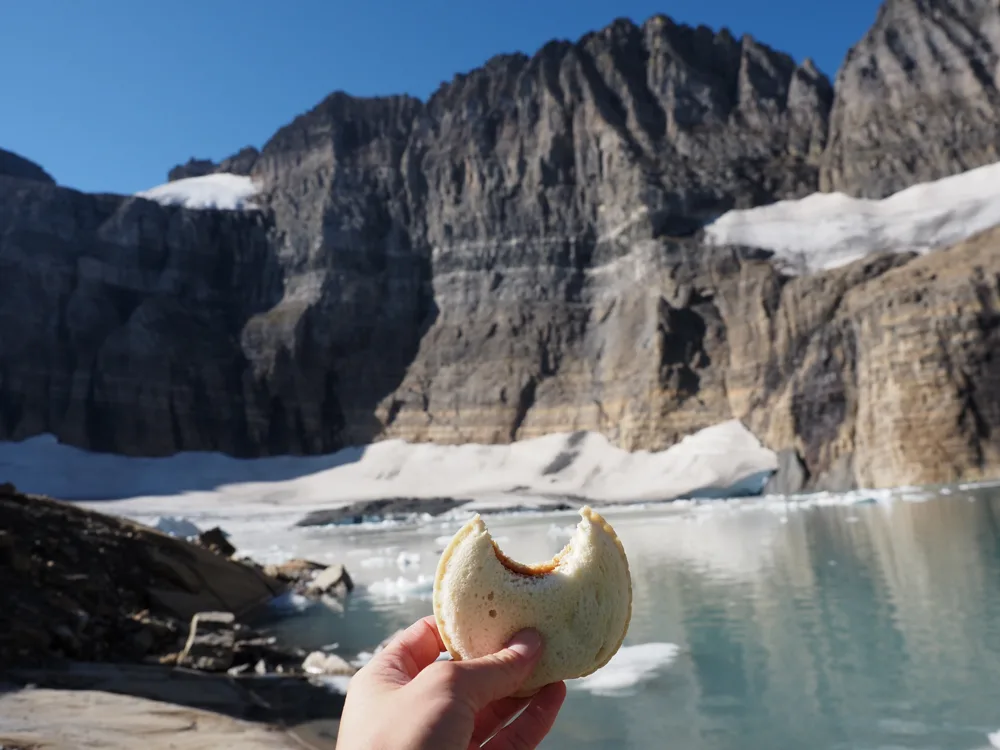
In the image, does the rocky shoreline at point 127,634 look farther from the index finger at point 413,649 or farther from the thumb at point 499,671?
the thumb at point 499,671

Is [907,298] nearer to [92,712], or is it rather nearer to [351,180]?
[92,712]

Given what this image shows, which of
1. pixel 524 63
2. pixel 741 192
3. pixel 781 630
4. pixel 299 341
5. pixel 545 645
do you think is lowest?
pixel 781 630

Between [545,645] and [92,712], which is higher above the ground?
[545,645]

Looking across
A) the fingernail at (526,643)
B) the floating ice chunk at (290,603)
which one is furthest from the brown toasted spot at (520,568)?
the floating ice chunk at (290,603)

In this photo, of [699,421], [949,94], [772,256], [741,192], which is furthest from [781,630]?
[949,94]

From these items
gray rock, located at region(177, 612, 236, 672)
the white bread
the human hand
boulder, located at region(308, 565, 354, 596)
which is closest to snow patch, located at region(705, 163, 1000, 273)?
boulder, located at region(308, 565, 354, 596)

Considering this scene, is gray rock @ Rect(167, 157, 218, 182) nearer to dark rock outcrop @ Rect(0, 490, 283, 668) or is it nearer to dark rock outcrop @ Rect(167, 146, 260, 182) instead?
dark rock outcrop @ Rect(167, 146, 260, 182)
